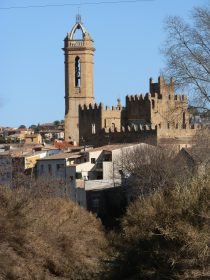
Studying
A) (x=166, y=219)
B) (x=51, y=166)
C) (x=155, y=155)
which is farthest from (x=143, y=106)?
(x=166, y=219)

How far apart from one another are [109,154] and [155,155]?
256 inches

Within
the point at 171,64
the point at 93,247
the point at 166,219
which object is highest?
the point at 171,64

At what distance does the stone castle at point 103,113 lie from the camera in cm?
6475

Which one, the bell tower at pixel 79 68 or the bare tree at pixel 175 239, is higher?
the bell tower at pixel 79 68

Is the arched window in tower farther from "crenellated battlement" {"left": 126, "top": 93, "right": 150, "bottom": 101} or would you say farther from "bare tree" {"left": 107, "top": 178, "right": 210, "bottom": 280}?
"bare tree" {"left": 107, "top": 178, "right": 210, "bottom": 280}

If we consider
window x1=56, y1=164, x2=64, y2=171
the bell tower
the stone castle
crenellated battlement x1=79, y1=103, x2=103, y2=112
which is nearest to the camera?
window x1=56, y1=164, x2=64, y2=171

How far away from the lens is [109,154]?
5656 centimetres

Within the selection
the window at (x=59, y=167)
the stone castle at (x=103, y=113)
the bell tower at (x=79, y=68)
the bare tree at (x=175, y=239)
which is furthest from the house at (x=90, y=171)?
the bell tower at (x=79, y=68)

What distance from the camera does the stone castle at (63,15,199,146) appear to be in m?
64.8

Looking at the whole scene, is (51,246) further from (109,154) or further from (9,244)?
(109,154)

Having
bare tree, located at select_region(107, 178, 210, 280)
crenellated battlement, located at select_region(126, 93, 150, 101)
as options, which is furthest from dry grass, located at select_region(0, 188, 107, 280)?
crenellated battlement, located at select_region(126, 93, 150, 101)

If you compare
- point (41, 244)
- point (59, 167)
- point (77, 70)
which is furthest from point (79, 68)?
point (41, 244)

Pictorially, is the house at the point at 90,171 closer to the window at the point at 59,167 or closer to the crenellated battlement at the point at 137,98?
the window at the point at 59,167

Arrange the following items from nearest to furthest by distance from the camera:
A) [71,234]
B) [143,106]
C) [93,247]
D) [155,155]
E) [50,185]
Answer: [71,234] → [93,247] → [50,185] → [155,155] → [143,106]
